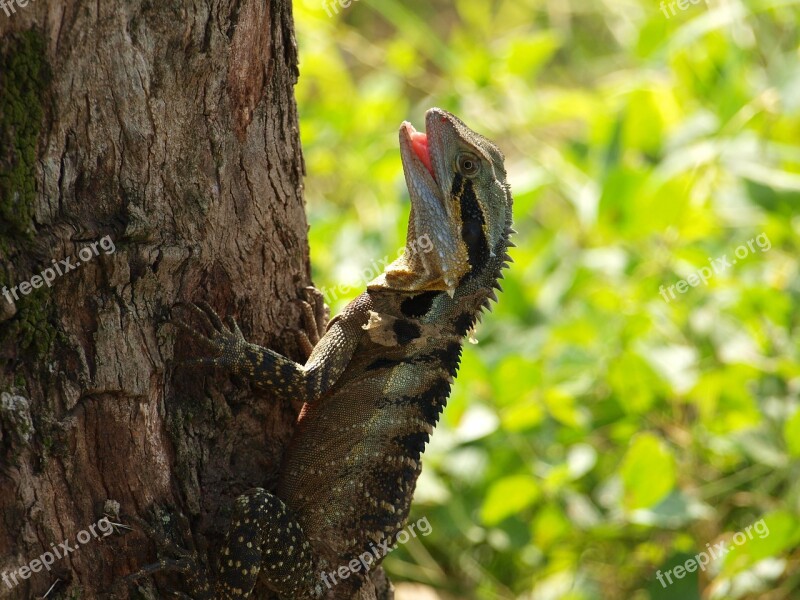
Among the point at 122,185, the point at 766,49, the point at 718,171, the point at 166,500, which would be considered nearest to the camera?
the point at 122,185

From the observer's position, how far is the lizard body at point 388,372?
12.4ft

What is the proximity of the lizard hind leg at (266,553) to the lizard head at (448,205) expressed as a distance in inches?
47.2

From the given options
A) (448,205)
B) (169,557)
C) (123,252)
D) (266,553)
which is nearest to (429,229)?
(448,205)

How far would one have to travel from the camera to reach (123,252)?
3078mm

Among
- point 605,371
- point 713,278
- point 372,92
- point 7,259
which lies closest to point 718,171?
point 713,278

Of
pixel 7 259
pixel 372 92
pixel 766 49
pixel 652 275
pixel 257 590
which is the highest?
pixel 372 92

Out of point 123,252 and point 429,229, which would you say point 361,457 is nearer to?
point 429,229

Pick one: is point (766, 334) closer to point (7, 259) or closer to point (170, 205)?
point (170, 205)

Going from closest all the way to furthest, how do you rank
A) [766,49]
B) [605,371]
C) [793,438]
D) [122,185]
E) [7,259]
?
[7,259]
[122,185]
[793,438]
[605,371]
[766,49]

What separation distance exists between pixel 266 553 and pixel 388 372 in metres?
1.00

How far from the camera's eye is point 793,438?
5391 mm

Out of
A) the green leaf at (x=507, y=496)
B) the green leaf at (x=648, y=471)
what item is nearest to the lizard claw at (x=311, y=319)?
the green leaf at (x=507, y=496)

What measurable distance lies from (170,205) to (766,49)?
6.66 metres

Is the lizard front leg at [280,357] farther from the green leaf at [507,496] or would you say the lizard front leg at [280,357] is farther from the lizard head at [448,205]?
the green leaf at [507,496]
